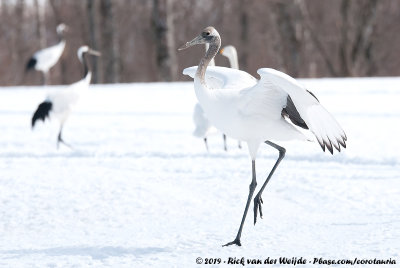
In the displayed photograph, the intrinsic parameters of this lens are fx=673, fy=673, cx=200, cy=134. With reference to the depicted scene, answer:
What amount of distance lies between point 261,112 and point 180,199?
4.16 feet

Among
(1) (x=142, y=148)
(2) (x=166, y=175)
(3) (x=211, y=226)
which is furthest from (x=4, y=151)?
(3) (x=211, y=226)

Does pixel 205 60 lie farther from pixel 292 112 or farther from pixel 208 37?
pixel 292 112

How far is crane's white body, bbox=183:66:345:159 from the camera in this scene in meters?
3.88

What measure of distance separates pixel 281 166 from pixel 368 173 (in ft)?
2.58

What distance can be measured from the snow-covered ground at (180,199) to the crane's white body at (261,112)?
2.02 feet

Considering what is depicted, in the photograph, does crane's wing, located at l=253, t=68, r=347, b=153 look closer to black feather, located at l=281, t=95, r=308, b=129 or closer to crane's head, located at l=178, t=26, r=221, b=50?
black feather, located at l=281, t=95, r=308, b=129

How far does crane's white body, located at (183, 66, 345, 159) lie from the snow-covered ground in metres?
0.61

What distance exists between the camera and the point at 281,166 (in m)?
6.12

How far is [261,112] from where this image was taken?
404cm

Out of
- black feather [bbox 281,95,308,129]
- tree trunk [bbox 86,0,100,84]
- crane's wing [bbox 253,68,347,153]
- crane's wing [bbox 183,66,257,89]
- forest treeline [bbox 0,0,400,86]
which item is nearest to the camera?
crane's wing [bbox 253,68,347,153]

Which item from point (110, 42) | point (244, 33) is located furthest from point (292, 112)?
point (244, 33)

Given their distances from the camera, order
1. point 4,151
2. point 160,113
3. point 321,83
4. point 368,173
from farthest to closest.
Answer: point 321,83
point 160,113
point 4,151
point 368,173

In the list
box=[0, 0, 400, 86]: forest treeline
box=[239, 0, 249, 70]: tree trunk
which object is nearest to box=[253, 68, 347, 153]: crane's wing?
box=[0, 0, 400, 86]: forest treeline

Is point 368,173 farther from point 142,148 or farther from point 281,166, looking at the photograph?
point 142,148
